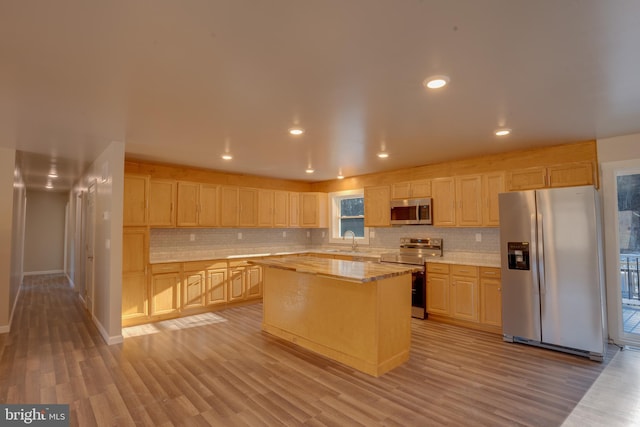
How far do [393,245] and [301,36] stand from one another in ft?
16.0

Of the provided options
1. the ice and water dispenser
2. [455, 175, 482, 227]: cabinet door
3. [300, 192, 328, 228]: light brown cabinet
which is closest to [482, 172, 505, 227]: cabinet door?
[455, 175, 482, 227]: cabinet door

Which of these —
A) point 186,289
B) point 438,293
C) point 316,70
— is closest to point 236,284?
point 186,289

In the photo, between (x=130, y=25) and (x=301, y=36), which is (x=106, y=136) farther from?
(x=301, y=36)

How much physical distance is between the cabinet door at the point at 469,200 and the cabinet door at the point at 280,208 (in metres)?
3.33

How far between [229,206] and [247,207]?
1.23 feet

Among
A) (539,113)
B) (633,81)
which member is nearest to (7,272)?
(539,113)

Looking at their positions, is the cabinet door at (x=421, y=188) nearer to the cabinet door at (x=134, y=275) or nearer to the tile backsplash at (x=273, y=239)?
the tile backsplash at (x=273, y=239)

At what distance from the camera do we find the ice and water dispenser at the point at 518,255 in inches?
157

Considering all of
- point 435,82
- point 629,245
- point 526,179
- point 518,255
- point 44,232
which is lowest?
point 518,255

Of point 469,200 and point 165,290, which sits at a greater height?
point 469,200

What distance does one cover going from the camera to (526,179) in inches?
172

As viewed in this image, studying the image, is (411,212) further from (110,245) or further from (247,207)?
(110,245)

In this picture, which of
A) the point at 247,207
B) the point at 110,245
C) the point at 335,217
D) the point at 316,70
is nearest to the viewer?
the point at 316,70

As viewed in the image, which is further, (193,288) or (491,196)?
(193,288)
